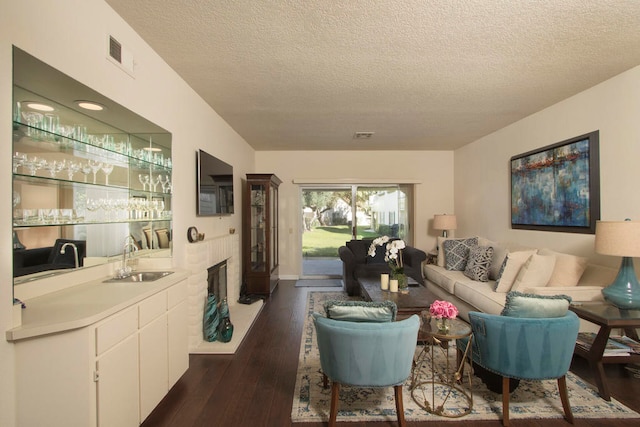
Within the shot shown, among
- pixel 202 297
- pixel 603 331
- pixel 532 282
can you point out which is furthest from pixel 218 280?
pixel 603 331

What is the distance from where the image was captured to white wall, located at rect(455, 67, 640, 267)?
111 inches

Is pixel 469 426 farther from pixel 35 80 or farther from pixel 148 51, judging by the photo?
pixel 148 51

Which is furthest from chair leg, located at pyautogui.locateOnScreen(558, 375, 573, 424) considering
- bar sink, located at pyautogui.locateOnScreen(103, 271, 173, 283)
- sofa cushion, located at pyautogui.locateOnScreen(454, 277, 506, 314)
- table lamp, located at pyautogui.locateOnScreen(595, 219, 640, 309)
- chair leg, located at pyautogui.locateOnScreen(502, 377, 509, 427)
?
bar sink, located at pyautogui.locateOnScreen(103, 271, 173, 283)

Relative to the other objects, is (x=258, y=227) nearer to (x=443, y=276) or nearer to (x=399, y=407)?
(x=443, y=276)

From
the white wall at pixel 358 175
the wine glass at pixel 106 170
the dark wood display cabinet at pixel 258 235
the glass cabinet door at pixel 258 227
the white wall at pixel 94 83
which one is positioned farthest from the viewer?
the white wall at pixel 358 175

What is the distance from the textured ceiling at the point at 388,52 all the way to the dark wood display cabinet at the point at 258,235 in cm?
141

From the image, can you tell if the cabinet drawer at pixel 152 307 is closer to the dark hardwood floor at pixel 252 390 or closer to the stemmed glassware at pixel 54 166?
the dark hardwood floor at pixel 252 390

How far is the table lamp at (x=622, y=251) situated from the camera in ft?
7.78

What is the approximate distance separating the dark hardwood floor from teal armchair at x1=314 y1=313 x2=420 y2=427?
→ 0.40 metres

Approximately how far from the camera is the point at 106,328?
1541 millimetres

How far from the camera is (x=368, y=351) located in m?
1.81

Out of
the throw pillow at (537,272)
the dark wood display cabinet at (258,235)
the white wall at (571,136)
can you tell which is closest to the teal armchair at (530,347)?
the throw pillow at (537,272)

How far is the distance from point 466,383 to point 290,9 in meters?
3.07

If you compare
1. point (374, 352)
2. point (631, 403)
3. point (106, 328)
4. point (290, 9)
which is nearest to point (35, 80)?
point (106, 328)
